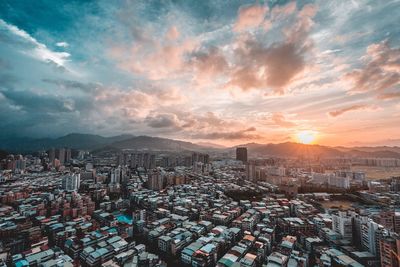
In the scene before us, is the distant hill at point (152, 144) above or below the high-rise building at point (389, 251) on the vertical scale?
above

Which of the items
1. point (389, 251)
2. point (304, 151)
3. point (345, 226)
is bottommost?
point (345, 226)

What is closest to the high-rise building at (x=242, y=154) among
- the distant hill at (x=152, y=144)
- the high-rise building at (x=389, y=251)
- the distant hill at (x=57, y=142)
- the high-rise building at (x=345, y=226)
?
the high-rise building at (x=345, y=226)

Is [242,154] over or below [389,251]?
Result: over

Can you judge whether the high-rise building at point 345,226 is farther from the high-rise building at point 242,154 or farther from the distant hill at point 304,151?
the distant hill at point 304,151

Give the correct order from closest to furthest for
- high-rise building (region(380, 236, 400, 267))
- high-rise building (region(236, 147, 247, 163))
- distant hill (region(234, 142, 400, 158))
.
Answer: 1. high-rise building (region(380, 236, 400, 267))
2. high-rise building (region(236, 147, 247, 163))
3. distant hill (region(234, 142, 400, 158))

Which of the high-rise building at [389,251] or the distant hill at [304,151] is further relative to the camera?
the distant hill at [304,151]

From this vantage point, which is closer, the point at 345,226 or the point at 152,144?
the point at 345,226

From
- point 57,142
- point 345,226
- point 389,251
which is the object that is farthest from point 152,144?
point 389,251

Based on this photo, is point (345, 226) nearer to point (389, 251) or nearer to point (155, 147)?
point (389, 251)

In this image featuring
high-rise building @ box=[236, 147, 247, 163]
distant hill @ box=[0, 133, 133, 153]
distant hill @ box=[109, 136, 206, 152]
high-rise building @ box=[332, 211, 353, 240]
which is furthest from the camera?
distant hill @ box=[109, 136, 206, 152]

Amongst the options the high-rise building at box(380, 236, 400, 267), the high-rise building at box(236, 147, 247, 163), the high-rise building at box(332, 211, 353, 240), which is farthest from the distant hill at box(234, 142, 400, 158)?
the high-rise building at box(380, 236, 400, 267)

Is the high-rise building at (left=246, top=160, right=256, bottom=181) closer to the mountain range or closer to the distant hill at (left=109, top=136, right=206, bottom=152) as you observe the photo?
the mountain range

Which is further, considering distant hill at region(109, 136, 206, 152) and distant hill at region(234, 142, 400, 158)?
distant hill at region(109, 136, 206, 152)
